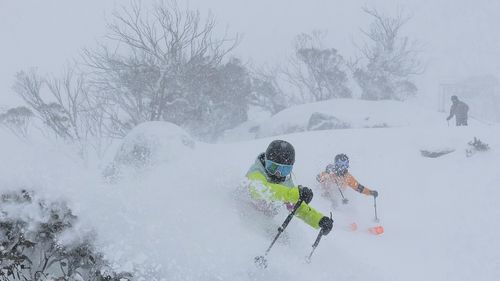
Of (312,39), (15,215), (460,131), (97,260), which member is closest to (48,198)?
(15,215)

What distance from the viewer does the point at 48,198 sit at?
3006 millimetres

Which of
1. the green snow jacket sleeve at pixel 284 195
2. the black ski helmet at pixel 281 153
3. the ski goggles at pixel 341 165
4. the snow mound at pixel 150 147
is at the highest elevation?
the black ski helmet at pixel 281 153

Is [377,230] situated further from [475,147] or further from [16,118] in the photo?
[16,118]

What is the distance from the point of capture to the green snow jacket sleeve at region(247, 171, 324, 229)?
4285mm

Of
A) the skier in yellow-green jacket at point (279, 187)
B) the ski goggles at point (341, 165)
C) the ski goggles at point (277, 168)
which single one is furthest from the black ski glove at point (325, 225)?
the ski goggles at point (341, 165)

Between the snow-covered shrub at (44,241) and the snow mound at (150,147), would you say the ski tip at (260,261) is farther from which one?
the snow mound at (150,147)

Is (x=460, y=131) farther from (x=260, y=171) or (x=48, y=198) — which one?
(x=48, y=198)

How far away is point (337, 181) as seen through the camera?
31.9 feet

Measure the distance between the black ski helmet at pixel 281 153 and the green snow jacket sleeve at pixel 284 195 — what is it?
24 cm

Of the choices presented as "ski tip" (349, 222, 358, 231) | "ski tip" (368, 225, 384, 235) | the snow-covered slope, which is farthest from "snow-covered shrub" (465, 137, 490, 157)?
"ski tip" (349, 222, 358, 231)

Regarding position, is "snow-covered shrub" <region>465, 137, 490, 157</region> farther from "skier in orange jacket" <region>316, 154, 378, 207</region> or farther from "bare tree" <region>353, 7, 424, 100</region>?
"bare tree" <region>353, 7, 424, 100</region>

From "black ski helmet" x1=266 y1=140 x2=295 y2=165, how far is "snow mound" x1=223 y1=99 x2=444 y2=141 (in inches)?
814

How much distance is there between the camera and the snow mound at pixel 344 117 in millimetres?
24906

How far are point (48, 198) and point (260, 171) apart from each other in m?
2.20
